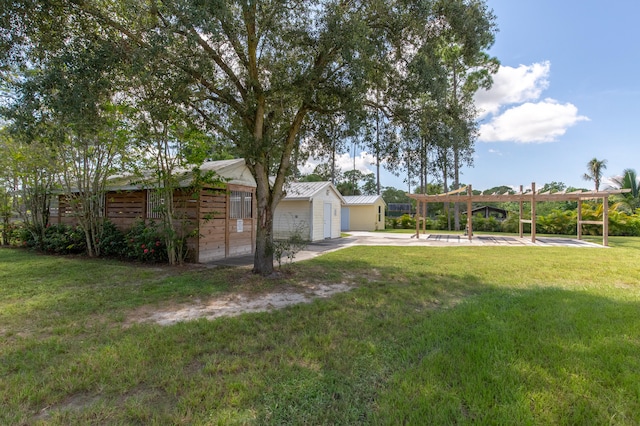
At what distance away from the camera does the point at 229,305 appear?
4.54 meters

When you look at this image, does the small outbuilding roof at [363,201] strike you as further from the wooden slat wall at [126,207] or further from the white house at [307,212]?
the wooden slat wall at [126,207]

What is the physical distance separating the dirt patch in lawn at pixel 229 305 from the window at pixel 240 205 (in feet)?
15.8

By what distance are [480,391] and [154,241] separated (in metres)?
8.14

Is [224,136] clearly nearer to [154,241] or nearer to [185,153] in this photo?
[185,153]

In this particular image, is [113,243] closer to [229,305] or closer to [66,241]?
[66,241]

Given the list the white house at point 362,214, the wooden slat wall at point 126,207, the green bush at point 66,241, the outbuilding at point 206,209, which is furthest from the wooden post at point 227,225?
the white house at point 362,214

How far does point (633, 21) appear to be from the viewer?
7527 millimetres

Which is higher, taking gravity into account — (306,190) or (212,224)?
(306,190)

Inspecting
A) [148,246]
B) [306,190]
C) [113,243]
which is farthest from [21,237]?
[306,190]

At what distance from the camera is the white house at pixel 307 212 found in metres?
14.6

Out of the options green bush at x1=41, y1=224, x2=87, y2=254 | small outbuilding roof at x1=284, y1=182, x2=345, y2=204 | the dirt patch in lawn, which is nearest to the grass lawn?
the dirt patch in lawn

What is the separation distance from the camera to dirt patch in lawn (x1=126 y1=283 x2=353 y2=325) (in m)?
3.99

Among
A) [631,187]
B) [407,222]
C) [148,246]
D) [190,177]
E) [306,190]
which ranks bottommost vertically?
[148,246]

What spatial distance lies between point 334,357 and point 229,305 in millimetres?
2280
